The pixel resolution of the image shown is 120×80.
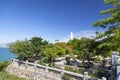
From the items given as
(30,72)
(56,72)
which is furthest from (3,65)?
(56,72)

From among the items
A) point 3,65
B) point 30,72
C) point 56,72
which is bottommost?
A: point 30,72

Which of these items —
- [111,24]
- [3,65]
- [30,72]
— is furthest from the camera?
[3,65]

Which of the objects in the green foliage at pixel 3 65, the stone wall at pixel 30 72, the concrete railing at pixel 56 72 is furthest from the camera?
the green foliage at pixel 3 65

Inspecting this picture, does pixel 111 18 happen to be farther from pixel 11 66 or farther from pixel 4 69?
pixel 4 69

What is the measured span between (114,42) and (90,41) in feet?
15.2

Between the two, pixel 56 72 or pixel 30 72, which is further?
pixel 30 72

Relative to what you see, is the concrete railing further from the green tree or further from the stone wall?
the green tree

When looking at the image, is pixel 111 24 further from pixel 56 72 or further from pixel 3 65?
pixel 3 65

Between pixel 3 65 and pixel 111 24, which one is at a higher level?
pixel 111 24

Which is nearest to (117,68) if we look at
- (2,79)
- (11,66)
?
(2,79)

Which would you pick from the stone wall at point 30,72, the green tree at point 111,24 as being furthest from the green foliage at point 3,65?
the green tree at point 111,24

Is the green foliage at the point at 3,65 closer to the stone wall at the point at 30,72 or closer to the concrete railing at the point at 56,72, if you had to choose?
the stone wall at the point at 30,72

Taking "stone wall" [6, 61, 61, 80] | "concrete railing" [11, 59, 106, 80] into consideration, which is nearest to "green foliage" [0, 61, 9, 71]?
"stone wall" [6, 61, 61, 80]

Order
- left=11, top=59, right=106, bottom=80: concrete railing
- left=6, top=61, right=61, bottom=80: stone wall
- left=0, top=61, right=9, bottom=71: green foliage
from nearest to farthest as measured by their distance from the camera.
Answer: left=11, top=59, right=106, bottom=80: concrete railing, left=6, top=61, right=61, bottom=80: stone wall, left=0, top=61, right=9, bottom=71: green foliage
